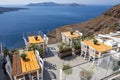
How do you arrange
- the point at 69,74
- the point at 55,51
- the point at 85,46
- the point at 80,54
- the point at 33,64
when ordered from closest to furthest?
1. the point at 69,74
2. the point at 33,64
3. the point at 85,46
4. the point at 80,54
5. the point at 55,51

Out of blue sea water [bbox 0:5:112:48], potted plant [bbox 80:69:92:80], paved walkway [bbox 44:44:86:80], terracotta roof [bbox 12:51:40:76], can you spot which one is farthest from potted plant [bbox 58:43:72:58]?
blue sea water [bbox 0:5:112:48]

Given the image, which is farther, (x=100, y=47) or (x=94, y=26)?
(x=94, y=26)

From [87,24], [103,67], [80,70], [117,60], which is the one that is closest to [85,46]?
[103,67]

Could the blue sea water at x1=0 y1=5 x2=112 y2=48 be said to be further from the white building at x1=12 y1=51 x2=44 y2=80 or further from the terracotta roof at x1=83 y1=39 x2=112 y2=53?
the terracotta roof at x1=83 y1=39 x2=112 y2=53

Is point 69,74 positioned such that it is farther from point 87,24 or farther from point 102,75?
point 87,24

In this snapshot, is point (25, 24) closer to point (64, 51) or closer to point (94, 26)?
point (94, 26)

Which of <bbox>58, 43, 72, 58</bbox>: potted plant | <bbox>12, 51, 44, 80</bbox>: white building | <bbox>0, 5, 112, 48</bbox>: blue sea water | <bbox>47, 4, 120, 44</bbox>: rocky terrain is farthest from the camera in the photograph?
<bbox>0, 5, 112, 48</bbox>: blue sea water

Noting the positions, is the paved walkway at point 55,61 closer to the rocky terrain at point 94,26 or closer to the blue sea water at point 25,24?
the blue sea water at point 25,24

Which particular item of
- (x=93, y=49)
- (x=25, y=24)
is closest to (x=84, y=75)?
(x=93, y=49)

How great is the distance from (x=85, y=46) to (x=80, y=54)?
831mm

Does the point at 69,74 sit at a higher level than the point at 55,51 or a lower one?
higher

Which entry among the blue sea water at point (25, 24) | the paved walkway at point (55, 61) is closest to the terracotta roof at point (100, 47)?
the paved walkway at point (55, 61)

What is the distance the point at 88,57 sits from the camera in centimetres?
765

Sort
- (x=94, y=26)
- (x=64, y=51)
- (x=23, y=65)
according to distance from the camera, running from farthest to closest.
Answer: (x=94, y=26) → (x=64, y=51) → (x=23, y=65)
